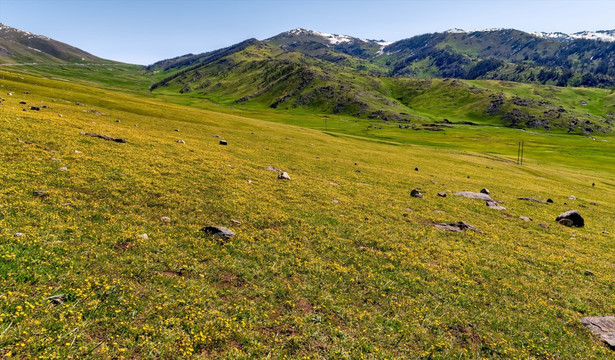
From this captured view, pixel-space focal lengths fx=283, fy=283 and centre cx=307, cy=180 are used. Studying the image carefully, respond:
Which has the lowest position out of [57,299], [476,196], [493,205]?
[493,205]

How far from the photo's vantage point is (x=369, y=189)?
34.2 m

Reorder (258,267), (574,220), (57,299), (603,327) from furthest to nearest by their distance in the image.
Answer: (574,220), (258,267), (603,327), (57,299)

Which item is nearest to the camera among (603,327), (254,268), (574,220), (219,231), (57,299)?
(57,299)

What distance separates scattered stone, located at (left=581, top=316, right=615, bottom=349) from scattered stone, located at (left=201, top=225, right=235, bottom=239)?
1931 cm

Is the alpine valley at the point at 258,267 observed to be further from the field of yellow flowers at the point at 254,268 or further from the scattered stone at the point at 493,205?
the scattered stone at the point at 493,205

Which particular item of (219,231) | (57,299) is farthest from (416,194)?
(57,299)

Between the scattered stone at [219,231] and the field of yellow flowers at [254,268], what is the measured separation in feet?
1.31

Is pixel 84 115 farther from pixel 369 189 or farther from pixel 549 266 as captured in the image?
pixel 549 266

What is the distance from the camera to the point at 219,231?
17234 mm

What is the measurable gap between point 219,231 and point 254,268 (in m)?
3.86

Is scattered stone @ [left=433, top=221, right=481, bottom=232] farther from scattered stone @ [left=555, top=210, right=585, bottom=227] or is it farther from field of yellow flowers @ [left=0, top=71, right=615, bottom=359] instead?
scattered stone @ [left=555, top=210, right=585, bottom=227]

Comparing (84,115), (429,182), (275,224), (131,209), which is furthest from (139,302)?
(84,115)

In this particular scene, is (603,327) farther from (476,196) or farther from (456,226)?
(476,196)

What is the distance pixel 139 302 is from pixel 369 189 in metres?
27.3
